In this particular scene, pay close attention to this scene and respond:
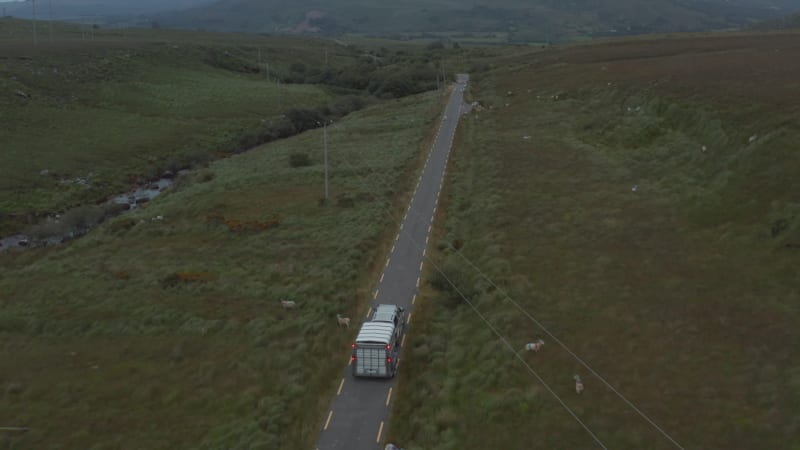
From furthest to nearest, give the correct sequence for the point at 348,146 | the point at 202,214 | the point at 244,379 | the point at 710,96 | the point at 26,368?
the point at 348,146
the point at 710,96
the point at 202,214
the point at 26,368
the point at 244,379

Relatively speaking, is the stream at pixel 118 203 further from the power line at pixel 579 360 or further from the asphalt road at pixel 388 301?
the power line at pixel 579 360

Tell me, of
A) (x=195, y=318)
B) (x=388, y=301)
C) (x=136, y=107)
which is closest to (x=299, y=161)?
(x=195, y=318)

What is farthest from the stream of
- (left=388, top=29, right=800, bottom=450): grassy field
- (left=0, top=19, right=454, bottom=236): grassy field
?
(left=388, top=29, right=800, bottom=450): grassy field

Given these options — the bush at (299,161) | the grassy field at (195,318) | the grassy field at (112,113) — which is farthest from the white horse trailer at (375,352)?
the grassy field at (112,113)

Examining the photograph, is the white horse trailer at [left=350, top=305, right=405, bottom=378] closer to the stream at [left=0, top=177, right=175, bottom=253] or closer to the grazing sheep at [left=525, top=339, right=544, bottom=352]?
the grazing sheep at [left=525, top=339, right=544, bottom=352]

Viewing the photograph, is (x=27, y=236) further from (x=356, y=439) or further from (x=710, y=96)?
(x=710, y=96)

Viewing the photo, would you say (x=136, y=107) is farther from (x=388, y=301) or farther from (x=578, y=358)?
(x=578, y=358)

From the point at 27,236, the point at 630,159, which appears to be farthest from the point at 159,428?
the point at 630,159
